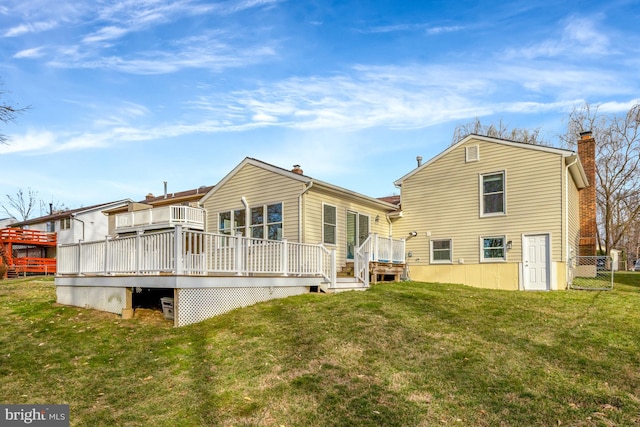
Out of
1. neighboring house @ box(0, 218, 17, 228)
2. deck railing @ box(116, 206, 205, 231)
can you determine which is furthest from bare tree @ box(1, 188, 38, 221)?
deck railing @ box(116, 206, 205, 231)

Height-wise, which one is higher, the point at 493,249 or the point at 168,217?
the point at 168,217

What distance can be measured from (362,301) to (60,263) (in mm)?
9358

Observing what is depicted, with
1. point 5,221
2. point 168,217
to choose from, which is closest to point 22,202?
point 5,221

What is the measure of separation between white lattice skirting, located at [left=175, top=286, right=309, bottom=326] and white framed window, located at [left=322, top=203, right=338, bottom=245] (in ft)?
12.0

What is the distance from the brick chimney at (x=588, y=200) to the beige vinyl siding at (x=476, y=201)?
4.51 m

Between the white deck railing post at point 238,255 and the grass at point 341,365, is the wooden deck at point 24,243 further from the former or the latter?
the white deck railing post at point 238,255

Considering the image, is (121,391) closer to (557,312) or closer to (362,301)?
(362,301)

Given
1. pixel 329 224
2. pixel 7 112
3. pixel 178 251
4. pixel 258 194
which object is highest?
pixel 7 112

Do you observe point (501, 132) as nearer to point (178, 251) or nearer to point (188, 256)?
point (188, 256)

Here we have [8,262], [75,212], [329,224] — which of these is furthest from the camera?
[75,212]

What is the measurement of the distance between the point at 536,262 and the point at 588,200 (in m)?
6.28

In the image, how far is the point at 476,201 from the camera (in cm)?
1672

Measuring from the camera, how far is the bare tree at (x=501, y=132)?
32.1 meters

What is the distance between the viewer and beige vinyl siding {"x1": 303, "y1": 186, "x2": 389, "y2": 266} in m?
14.2
